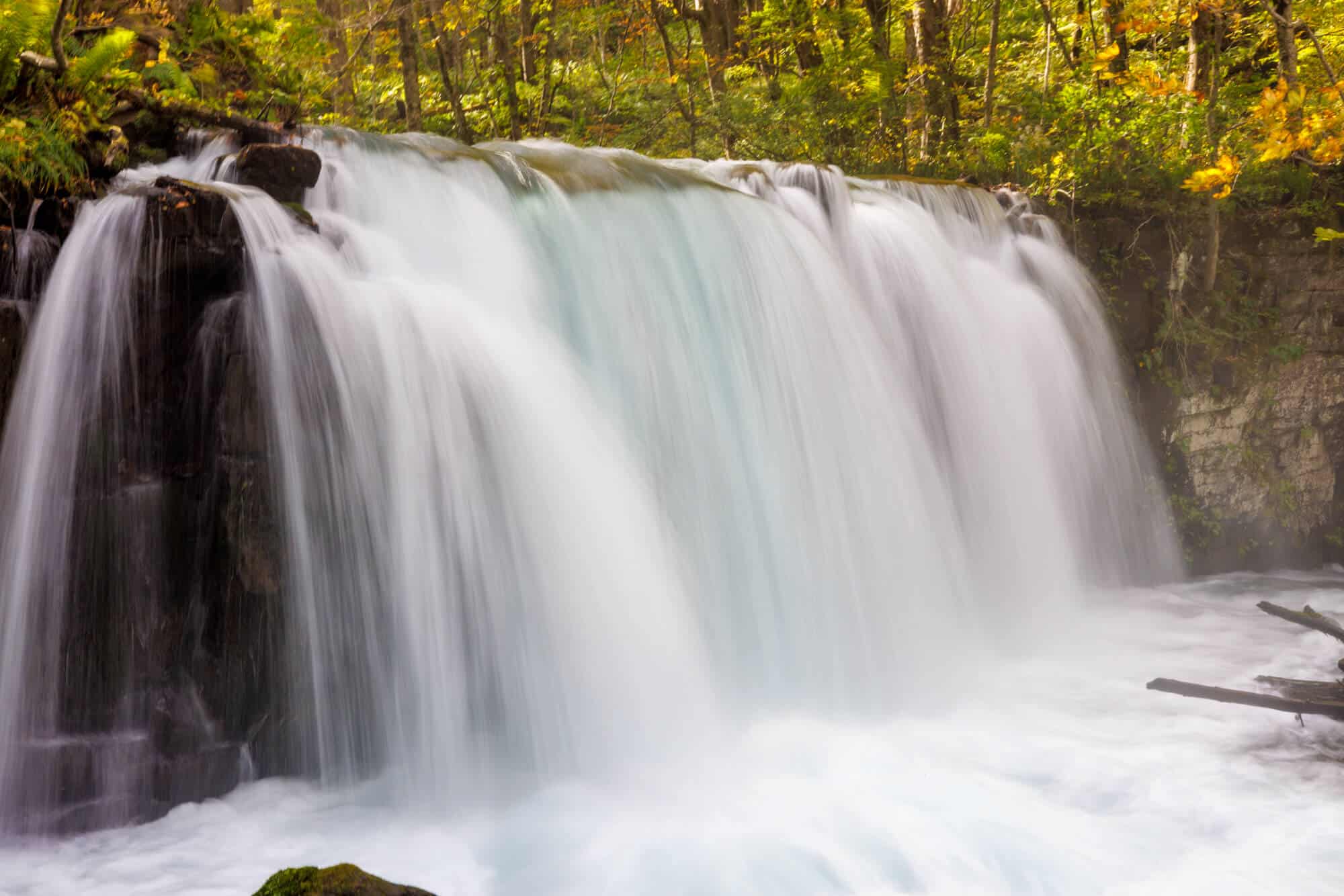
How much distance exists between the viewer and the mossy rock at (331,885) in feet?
8.38

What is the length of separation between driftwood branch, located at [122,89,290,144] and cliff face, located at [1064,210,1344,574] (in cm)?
691

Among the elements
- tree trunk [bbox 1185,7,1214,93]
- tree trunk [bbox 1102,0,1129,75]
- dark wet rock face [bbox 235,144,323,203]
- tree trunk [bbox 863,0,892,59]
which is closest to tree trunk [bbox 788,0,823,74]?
tree trunk [bbox 863,0,892,59]

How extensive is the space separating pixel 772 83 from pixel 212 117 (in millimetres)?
8846

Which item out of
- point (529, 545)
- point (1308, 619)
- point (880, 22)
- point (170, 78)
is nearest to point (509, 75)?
point (880, 22)

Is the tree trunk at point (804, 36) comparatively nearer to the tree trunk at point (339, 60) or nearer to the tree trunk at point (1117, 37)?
the tree trunk at point (1117, 37)

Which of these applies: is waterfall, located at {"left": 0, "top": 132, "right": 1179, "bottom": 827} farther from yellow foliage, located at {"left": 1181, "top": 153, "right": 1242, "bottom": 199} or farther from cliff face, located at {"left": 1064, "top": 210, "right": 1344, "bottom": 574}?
yellow foliage, located at {"left": 1181, "top": 153, "right": 1242, "bottom": 199}

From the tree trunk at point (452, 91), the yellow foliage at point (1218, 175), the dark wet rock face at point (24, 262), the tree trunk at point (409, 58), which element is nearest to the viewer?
the dark wet rock face at point (24, 262)

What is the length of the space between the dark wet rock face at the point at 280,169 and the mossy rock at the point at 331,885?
11.4 feet

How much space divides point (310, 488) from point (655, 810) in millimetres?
1956

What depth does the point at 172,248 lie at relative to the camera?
434 cm

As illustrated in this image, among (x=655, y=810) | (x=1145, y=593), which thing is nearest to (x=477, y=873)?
(x=655, y=810)

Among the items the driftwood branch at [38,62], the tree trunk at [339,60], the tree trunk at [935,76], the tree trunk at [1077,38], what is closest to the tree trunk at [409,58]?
the tree trunk at [339,60]

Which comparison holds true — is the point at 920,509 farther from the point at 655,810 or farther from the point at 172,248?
the point at 172,248

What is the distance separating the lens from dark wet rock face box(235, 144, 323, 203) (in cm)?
512
